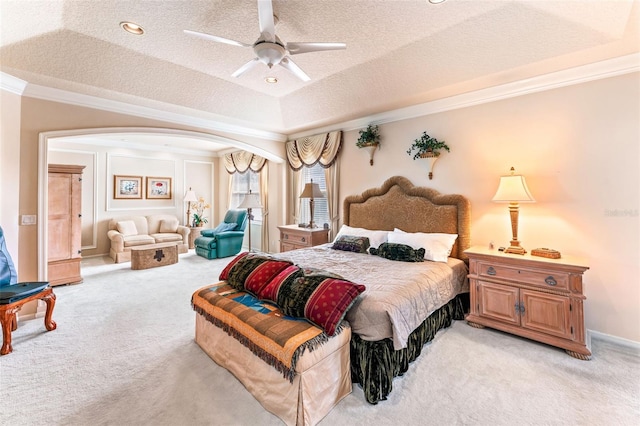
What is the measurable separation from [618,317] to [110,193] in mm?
9674

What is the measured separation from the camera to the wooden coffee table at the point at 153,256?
5.49 m

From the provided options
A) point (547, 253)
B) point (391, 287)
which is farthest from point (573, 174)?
point (391, 287)

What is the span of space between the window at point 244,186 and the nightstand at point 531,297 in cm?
546

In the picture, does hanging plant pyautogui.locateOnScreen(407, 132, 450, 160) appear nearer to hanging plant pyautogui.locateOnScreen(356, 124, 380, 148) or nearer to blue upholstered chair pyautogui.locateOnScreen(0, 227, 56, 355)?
hanging plant pyautogui.locateOnScreen(356, 124, 380, 148)

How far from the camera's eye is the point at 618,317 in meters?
2.75

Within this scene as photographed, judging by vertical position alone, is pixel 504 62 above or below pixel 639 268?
above

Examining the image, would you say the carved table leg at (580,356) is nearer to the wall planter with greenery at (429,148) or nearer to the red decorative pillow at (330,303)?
the red decorative pillow at (330,303)

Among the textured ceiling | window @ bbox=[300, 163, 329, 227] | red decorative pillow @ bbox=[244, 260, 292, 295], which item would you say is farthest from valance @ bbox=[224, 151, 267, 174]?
red decorative pillow @ bbox=[244, 260, 292, 295]

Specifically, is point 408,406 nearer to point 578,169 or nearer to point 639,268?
point 639,268

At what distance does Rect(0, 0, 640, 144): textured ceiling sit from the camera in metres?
2.30

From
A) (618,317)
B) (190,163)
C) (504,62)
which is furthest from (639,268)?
(190,163)

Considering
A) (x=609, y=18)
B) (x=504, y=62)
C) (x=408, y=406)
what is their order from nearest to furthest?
(x=408, y=406), (x=609, y=18), (x=504, y=62)

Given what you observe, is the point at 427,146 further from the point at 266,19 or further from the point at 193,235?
the point at 193,235

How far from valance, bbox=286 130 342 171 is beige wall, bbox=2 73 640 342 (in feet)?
5.23
